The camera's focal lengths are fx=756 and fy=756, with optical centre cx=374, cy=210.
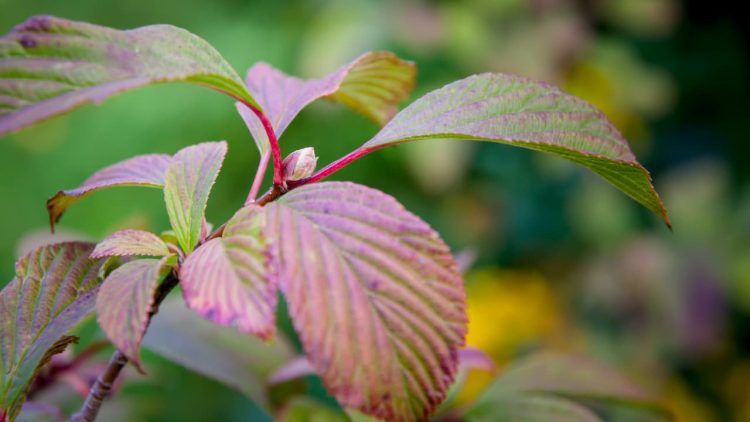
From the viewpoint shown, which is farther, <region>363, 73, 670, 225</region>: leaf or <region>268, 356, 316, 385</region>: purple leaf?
<region>268, 356, 316, 385</region>: purple leaf

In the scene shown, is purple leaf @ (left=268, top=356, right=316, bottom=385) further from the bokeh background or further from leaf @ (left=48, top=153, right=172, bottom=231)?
the bokeh background

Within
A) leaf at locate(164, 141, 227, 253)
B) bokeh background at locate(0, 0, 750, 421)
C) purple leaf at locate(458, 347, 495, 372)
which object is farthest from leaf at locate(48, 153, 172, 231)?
bokeh background at locate(0, 0, 750, 421)

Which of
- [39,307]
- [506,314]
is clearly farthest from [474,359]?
[506,314]

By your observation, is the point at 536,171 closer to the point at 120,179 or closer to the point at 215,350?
the point at 215,350

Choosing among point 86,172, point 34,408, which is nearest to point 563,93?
point 34,408

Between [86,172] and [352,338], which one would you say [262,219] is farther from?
[86,172]
